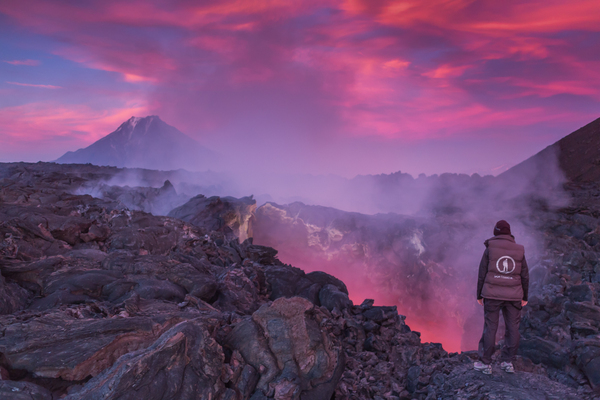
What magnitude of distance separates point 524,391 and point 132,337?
7.18m

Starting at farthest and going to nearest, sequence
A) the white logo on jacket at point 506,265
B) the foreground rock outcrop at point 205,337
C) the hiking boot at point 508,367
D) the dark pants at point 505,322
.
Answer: the hiking boot at point 508,367 < the dark pants at point 505,322 < the white logo on jacket at point 506,265 < the foreground rock outcrop at point 205,337

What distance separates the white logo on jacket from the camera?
575cm

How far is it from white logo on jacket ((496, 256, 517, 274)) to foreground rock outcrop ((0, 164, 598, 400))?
6.89 feet

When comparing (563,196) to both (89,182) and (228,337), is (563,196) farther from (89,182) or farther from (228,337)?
(89,182)

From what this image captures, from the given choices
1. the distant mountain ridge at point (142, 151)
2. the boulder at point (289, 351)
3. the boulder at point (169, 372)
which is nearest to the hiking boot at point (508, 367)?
the boulder at point (289, 351)

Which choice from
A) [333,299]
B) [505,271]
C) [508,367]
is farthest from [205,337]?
[333,299]

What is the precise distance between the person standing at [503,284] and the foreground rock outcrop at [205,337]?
2.85ft

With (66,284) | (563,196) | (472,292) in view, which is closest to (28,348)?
(66,284)

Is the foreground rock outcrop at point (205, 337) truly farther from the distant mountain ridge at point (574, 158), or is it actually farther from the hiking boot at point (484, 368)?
the distant mountain ridge at point (574, 158)

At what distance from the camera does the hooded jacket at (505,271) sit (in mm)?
5777

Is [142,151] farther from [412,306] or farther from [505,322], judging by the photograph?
[505,322]

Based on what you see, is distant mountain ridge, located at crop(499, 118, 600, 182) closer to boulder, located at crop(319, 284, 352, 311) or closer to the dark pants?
boulder, located at crop(319, 284, 352, 311)

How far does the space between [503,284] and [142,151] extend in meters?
171

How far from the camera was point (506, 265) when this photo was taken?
5777mm
